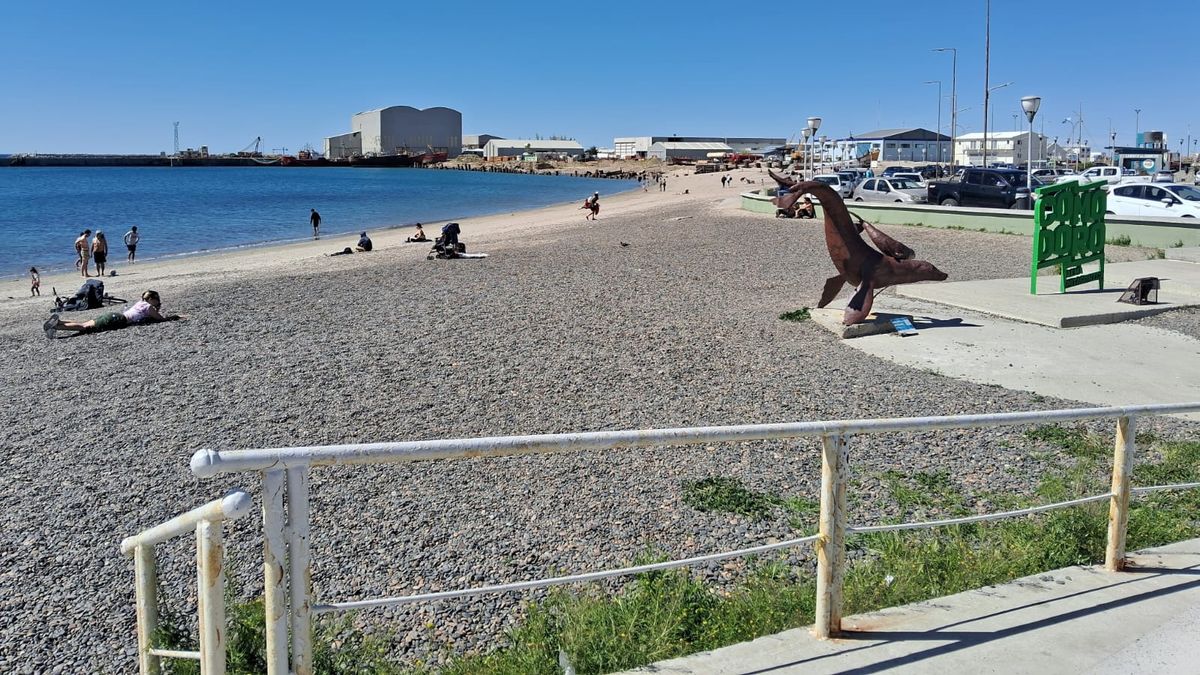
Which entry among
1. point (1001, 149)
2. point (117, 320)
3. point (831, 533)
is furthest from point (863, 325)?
point (1001, 149)

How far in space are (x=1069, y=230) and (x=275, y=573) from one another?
1486 centimetres

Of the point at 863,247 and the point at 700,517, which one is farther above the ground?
the point at 863,247

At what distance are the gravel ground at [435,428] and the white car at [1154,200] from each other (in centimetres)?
1444

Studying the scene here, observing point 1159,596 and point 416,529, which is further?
point 416,529

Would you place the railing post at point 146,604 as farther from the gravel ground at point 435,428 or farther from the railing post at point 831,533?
the railing post at point 831,533

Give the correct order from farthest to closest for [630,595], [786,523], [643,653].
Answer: [786,523], [630,595], [643,653]

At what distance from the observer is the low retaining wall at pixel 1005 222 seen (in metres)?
22.4

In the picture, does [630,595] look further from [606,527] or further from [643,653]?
[606,527]

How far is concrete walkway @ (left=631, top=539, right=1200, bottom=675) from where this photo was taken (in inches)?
137

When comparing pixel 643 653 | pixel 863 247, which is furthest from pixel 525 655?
pixel 863 247

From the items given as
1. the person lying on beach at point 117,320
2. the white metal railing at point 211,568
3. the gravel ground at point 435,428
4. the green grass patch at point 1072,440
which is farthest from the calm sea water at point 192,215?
the white metal railing at point 211,568

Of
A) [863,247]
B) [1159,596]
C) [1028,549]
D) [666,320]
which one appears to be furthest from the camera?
[666,320]

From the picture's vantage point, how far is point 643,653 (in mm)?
3912

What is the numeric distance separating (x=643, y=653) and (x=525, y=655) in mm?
519
